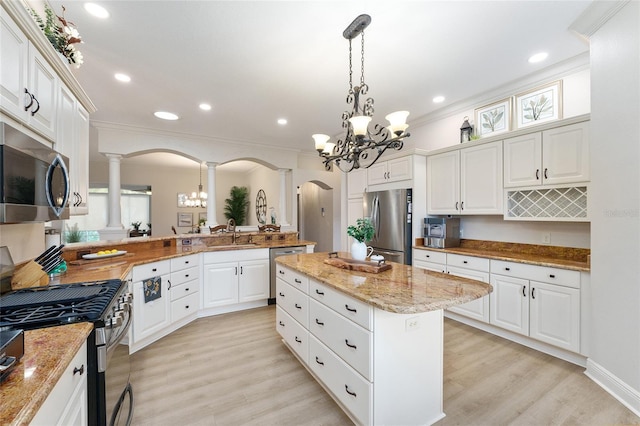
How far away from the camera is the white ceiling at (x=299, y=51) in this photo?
6.31 ft

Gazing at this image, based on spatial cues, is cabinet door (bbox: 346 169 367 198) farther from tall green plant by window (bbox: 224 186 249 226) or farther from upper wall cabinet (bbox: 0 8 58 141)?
tall green plant by window (bbox: 224 186 249 226)

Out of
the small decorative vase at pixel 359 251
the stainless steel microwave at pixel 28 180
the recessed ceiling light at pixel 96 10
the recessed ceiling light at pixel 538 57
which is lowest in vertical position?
the small decorative vase at pixel 359 251

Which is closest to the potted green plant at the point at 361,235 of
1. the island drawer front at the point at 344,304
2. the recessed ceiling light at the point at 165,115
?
the island drawer front at the point at 344,304

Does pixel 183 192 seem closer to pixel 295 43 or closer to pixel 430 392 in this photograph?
pixel 295 43

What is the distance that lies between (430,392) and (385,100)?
3130 mm

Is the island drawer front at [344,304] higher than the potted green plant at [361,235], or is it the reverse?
the potted green plant at [361,235]

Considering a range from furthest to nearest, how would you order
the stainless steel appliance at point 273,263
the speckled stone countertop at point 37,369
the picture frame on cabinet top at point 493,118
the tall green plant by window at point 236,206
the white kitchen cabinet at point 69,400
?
the tall green plant by window at point 236,206
the stainless steel appliance at point 273,263
the picture frame on cabinet top at point 493,118
the white kitchen cabinet at point 69,400
the speckled stone countertop at point 37,369

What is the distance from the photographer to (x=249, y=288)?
380 centimetres

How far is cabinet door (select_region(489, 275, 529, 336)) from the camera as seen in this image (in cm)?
266

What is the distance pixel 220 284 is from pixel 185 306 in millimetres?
509

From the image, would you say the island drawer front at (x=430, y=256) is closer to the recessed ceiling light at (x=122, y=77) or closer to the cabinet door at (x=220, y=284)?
the cabinet door at (x=220, y=284)

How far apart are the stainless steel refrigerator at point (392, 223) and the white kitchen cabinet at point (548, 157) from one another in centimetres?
123

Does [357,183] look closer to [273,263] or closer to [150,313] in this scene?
[273,263]

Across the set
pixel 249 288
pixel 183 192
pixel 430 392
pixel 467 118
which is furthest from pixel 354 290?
pixel 183 192
